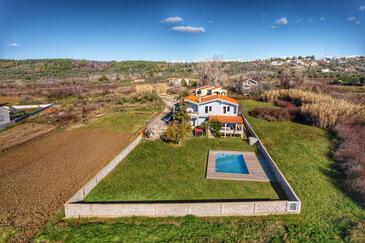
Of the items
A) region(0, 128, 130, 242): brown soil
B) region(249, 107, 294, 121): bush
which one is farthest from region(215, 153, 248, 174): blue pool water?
region(249, 107, 294, 121): bush

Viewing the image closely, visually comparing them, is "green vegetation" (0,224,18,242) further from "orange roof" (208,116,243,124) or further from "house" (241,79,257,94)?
"house" (241,79,257,94)

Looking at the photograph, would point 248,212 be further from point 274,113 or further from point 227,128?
point 274,113

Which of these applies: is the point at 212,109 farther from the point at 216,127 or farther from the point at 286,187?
the point at 286,187

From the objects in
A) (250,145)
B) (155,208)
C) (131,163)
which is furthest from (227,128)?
(155,208)

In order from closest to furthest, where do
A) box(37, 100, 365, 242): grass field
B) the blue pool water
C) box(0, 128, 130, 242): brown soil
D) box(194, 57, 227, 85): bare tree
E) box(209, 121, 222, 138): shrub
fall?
1. box(37, 100, 365, 242): grass field
2. box(0, 128, 130, 242): brown soil
3. the blue pool water
4. box(209, 121, 222, 138): shrub
5. box(194, 57, 227, 85): bare tree

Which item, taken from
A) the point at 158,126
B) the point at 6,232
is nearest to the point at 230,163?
the point at 158,126
